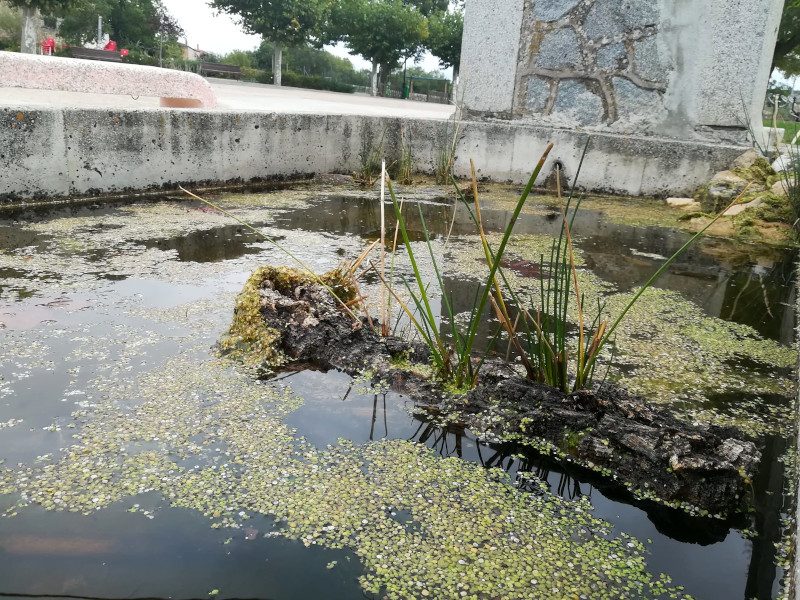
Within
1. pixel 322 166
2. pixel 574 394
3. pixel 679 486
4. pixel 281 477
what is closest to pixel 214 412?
pixel 281 477

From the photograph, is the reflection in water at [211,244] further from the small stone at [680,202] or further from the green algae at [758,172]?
the green algae at [758,172]

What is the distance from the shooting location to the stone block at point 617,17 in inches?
218

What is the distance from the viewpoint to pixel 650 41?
5590mm

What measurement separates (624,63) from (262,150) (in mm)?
3054

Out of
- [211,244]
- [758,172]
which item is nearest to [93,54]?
[211,244]

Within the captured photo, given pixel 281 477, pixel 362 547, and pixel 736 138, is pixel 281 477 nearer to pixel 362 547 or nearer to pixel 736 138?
pixel 362 547

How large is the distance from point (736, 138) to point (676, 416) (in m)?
4.55

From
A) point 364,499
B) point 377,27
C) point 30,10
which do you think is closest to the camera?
point 364,499

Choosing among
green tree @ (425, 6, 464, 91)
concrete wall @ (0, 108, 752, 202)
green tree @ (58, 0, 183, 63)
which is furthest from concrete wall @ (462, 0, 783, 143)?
green tree @ (58, 0, 183, 63)

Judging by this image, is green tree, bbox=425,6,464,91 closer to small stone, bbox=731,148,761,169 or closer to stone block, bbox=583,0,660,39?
stone block, bbox=583,0,660,39

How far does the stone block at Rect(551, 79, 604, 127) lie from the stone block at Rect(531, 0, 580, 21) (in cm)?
54

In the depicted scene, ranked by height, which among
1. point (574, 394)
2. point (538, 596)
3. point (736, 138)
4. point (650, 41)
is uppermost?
point (650, 41)

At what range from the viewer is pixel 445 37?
2792 cm

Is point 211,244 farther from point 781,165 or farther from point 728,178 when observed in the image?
point 781,165
